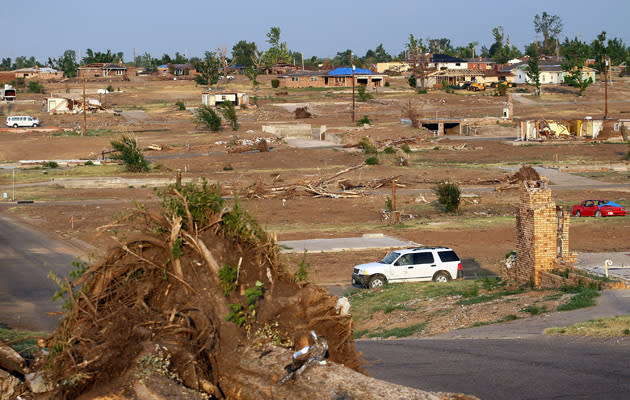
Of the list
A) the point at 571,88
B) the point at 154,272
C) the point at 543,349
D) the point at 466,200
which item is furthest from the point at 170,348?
the point at 571,88

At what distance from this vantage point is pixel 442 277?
24938mm

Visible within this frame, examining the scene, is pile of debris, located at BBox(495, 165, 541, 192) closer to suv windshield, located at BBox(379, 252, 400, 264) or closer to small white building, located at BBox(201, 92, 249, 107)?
suv windshield, located at BBox(379, 252, 400, 264)

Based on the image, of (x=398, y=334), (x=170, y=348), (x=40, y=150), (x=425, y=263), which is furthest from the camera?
(x=40, y=150)

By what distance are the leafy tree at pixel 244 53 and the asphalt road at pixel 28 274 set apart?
454ft

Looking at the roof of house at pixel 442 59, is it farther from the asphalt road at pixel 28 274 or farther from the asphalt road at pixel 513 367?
the asphalt road at pixel 513 367

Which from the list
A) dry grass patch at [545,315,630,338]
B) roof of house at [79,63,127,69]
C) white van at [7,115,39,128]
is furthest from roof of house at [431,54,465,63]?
dry grass patch at [545,315,630,338]

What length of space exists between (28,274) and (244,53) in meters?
163

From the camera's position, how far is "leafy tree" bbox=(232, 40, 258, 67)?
567ft

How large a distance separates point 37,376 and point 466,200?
117 ft

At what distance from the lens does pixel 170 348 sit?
23.9 ft

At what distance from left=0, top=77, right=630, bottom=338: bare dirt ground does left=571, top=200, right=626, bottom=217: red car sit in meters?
1.85

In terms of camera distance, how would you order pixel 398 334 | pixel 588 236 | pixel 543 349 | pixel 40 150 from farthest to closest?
pixel 40 150
pixel 588 236
pixel 398 334
pixel 543 349

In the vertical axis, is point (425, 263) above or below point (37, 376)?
below

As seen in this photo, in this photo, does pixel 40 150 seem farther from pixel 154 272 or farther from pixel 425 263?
pixel 154 272
